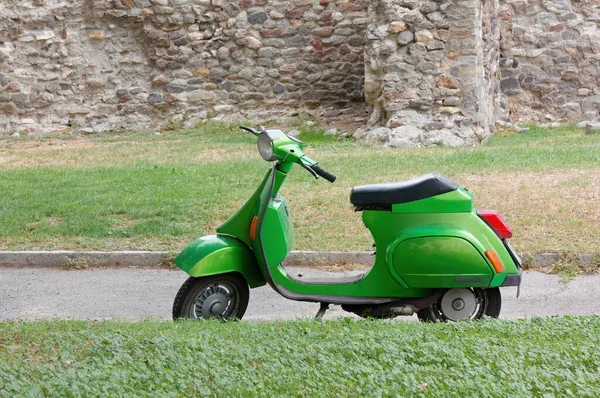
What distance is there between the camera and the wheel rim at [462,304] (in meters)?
5.13

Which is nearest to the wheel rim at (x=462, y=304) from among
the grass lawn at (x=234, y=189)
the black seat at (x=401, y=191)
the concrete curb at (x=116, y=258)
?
the black seat at (x=401, y=191)

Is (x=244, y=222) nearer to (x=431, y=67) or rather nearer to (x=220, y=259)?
(x=220, y=259)

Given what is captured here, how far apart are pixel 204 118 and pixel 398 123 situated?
3.59 metres

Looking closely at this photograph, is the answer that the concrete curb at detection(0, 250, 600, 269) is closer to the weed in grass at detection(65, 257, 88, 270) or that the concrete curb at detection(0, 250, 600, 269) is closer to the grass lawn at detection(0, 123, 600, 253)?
the weed in grass at detection(65, 257, 88, 270)

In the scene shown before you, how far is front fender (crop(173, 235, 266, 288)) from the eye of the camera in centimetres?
509

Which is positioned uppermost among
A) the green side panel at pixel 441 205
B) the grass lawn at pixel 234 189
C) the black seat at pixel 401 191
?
the black seat at pixel 401 191

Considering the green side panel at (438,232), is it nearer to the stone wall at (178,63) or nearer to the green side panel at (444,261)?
the green side panel at (444,261)

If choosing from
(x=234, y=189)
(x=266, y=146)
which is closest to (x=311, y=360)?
(x=266, y=146)

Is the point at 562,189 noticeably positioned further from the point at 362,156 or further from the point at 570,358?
the point at 570,358

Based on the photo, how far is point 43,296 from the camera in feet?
21.5

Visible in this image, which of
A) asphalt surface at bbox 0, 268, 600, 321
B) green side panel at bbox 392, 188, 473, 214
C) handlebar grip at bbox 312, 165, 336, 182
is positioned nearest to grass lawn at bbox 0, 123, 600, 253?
asphalt surface at bbox 0, 268, 600, 321

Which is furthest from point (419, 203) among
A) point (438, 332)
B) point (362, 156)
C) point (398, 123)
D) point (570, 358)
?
point (398, 123)

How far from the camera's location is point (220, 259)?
16.8 ft

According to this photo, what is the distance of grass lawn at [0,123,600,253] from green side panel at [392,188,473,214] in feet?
7.52
